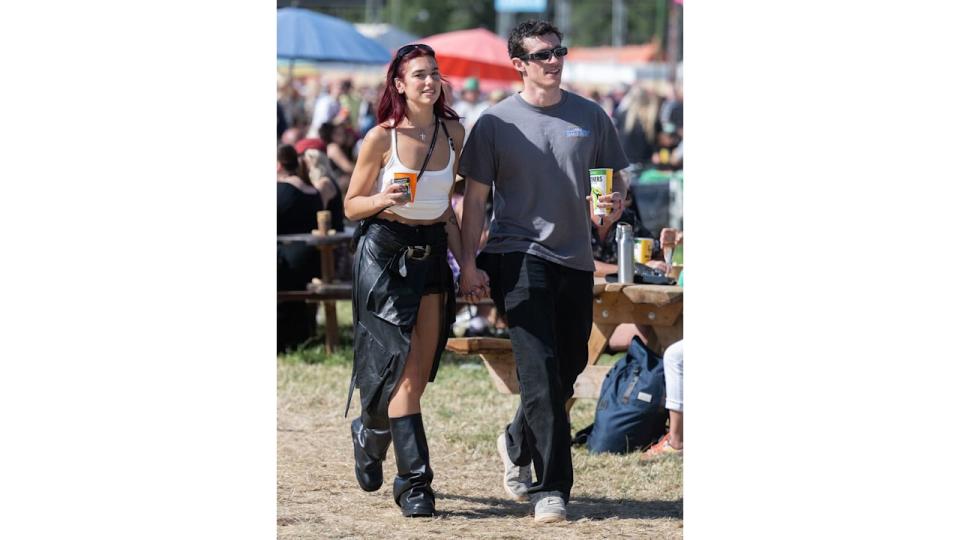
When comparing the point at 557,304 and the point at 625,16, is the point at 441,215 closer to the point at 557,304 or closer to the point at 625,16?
the point at 557,304

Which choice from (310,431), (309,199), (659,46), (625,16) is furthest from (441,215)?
(625,16)

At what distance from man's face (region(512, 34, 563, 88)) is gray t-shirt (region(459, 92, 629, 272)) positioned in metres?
0.11

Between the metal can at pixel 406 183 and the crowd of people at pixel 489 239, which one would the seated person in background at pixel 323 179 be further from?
the metal can at pixel 406 183

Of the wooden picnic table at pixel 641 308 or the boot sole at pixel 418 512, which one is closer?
the boot sole at pixel 418 512

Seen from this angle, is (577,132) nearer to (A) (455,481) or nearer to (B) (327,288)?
(A) (455,481)

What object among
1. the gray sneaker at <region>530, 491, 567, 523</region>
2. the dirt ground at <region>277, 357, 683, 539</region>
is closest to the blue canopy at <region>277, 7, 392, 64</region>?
the dirt ground at <region>277, 357, 683, 539</region>

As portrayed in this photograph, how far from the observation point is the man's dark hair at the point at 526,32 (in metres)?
5.46

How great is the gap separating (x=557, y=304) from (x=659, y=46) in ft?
131

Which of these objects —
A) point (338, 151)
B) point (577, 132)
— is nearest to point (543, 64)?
point (577, 132)

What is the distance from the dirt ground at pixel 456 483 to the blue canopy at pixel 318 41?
7.48 meters

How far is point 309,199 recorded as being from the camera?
10453 millimetres

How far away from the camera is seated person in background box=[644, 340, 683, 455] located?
6.84 metres

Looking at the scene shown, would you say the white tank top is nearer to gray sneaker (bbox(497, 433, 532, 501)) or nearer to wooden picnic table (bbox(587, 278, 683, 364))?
gray sneaker (bbox(497, 433, 532, 501))

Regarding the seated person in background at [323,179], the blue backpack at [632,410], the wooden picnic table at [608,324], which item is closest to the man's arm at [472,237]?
the wooden picnic table at [608,324]
